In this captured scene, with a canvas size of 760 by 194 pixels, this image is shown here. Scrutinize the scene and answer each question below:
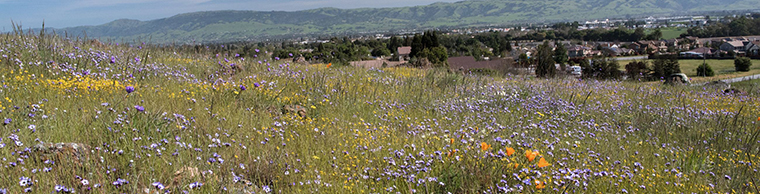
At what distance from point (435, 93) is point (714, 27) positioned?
173461 millimetres

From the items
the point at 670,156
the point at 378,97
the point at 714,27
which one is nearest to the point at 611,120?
the point at 670,156

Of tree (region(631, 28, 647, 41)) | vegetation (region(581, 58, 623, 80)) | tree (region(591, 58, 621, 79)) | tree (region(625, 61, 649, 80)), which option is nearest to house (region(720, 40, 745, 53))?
tree (region(631, 28, 647, 41))

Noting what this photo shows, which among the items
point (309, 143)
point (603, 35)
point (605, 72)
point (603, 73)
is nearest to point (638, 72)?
point (605, 72)

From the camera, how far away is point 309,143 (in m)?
4.10

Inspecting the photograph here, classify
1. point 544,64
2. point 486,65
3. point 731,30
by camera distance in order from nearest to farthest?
point 544,64
point 486,65
point 731,30

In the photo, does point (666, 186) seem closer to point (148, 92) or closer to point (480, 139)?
point (480, 139)

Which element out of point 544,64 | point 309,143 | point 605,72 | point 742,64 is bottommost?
point 742,64

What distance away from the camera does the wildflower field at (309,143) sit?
301 cm

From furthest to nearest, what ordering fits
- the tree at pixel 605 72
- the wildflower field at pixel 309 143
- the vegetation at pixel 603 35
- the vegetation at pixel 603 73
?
the vegetation at pixel 603 35
the tree at pixel 605 72
the vegetation at pixel 603 73
the wildflower field at pixel 309 143

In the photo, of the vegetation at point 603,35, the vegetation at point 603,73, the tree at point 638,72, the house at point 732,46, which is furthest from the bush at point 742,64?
the vegetation at point 603,35

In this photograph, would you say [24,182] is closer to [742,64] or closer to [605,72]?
[605,72]

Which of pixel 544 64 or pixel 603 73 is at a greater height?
pixel 544 64

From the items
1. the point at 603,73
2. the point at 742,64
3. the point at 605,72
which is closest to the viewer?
the point at 603,73

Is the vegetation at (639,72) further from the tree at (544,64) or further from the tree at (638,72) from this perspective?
the tree at (544,64)
